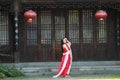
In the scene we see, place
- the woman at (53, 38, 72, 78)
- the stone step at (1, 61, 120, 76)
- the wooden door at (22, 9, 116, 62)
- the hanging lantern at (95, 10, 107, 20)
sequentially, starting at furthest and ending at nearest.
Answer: the wooden door at (22, 9, 116, 62) < the hanging lantern at (95, 10, 107, 20) < the stone step at (1, 61, 120, 76) < the woman at (53, 38, 72, 78)

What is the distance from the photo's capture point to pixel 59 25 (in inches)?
1195

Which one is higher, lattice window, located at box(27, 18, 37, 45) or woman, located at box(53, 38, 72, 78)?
lattice window, located at box(27, 18, 37, 45)

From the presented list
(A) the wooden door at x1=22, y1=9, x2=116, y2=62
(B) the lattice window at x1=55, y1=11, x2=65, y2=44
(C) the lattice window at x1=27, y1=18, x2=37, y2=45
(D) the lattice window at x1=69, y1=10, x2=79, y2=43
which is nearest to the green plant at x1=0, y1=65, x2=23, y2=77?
(A) the wooden door at x1=22, y1=9, x2=116, y2=62

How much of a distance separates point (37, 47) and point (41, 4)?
2.64 m

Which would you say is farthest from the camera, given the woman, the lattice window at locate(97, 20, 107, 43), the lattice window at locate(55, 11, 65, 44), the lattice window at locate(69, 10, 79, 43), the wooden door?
the lattice window at locate(97, 20, 107, 43)

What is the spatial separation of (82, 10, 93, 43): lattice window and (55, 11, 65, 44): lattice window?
118 cm

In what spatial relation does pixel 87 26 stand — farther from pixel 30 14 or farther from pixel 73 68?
pixel 30 14

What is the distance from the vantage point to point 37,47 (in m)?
30.2

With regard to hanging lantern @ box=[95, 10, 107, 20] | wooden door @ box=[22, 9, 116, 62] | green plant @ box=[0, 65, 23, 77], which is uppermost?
hanging lantern @ box=[95, 10, 107, 20]

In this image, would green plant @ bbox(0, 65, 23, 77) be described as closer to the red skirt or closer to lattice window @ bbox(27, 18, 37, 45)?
the red skirt

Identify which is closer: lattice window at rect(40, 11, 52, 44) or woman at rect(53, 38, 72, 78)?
woman at rect(53, 38, 72, 78)

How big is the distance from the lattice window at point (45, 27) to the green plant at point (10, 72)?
11.0 feet

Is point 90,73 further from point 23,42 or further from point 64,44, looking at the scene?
point 23,42

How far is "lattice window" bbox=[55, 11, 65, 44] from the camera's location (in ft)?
99.6
